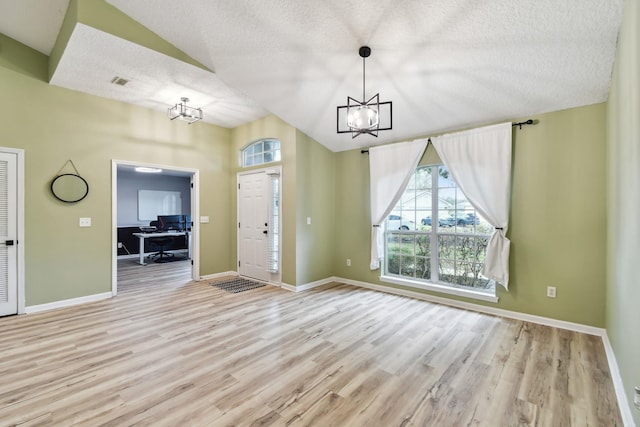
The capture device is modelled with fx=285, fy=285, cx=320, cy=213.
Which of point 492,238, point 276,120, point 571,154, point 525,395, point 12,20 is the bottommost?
point 525,395

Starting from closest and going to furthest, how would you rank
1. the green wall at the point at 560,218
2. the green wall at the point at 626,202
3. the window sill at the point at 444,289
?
the green wall at the point at 626,202 < the green wall at the point at 560,218 < the window sill at the point at 444,289

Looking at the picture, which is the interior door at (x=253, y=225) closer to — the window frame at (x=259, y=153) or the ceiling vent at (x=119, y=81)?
the window frame at (x=259, y=153)

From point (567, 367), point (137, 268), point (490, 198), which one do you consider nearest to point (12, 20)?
point (137, 268)

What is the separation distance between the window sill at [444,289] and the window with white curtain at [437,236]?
6 centimetres

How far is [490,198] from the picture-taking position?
362cm

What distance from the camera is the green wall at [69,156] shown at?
3656mm

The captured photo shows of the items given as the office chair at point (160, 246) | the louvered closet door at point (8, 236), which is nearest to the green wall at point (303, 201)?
the louvered closet door at point (8, 236)

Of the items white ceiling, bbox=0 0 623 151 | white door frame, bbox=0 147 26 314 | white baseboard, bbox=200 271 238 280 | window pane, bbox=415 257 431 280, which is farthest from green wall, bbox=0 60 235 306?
window pane, bbox=415 257 431 280

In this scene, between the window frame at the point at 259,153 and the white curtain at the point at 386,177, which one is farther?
the window frame at the point at 259,153

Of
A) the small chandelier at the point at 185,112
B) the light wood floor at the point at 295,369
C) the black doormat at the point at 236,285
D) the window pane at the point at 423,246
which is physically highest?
the small chandelier at the point at 185,112

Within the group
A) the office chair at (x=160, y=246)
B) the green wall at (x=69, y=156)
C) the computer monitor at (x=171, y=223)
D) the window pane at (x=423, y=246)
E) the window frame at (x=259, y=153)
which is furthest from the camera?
the computer monitor at (x=171, y=223)

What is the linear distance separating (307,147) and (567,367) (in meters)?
4.17

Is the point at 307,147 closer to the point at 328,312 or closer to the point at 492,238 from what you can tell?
the point at 328,312

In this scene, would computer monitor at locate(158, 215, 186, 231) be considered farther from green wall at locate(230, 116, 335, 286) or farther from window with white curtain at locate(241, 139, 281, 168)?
green wall at locate(230, 116, 335, 286)
